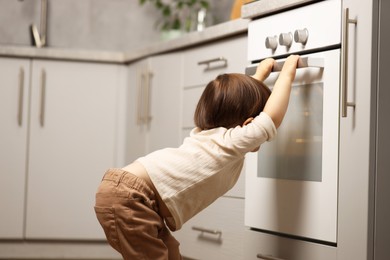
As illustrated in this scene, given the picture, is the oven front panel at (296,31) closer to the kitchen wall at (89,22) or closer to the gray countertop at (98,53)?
the gray countertop at (98,53)

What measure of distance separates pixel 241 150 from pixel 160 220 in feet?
0.93

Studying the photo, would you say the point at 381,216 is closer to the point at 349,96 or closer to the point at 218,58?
the point at 349,96

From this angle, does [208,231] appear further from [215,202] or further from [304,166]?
[304,166]

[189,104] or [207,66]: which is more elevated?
[207,66]

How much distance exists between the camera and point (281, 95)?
166cm

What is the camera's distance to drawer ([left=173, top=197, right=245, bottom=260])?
7.11 feet

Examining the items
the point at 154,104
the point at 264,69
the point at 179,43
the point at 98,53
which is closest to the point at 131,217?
the point at 264,69

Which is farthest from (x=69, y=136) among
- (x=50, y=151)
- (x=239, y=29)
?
(x=239, y=29)

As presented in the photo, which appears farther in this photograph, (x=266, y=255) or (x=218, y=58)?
(x=218, y=58)

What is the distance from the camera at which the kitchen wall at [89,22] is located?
351 centimetres

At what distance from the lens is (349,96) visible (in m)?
1.56

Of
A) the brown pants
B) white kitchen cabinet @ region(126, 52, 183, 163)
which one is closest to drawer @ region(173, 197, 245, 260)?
white kitchen cabinet @ region(126, 52, 183, 163)

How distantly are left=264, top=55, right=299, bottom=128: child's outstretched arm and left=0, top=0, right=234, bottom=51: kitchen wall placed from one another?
1.79m

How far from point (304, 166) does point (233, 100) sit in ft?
0.81
